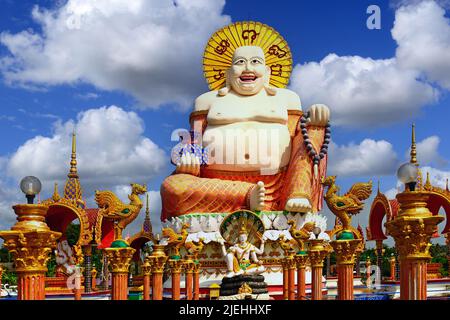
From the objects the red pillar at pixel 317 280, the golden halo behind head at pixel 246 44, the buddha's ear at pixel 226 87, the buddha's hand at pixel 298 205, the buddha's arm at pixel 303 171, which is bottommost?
the red pillar at pixel 317 280

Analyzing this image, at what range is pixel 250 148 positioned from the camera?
843 inches

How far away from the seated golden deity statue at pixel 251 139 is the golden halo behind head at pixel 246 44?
0.12 ft

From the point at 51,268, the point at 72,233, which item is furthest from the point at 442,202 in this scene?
the point at 72,233

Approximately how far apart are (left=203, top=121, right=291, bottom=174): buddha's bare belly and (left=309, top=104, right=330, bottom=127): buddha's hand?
132 cm

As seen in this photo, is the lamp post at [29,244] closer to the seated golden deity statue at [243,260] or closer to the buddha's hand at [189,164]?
the seated golden deity statue at [243,260]

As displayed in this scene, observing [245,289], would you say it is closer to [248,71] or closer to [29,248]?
[29,248]

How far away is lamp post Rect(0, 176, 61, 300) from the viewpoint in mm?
7379

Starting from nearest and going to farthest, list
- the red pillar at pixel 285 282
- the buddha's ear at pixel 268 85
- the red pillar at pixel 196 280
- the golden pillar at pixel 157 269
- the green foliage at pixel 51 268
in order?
the golden pillar at pixel 157 269 < the red pillar at pixel 285 282 < the red pillar at pixel 196 280 < the buddha's ear at pixel 268 85 < the green foliage at pixel 51 268

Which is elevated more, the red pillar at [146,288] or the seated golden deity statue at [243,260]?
the seated golden deity statue at [243,260]

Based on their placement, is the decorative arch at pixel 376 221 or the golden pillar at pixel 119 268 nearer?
the golden pillar at pixel 119 268

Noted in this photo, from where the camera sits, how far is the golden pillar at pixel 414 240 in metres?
6.54

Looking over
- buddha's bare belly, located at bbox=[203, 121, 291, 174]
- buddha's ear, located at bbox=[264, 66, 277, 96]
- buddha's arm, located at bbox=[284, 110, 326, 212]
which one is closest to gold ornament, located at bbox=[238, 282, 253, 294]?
buddha's arm, located at bbox=[284, 110, 326, 212]

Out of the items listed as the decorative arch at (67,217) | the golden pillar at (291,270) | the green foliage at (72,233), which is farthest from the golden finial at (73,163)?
the green foliage at (72,233)
